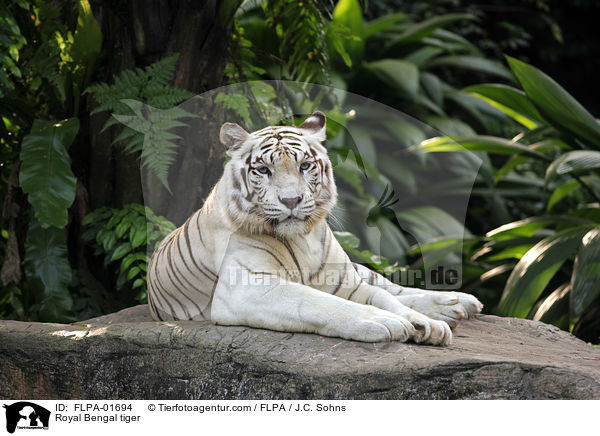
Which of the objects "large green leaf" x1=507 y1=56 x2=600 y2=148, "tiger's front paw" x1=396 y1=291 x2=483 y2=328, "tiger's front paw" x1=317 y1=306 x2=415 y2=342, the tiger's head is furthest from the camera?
"large green leaf" x1=507 y1=56 x2=600 y2=148

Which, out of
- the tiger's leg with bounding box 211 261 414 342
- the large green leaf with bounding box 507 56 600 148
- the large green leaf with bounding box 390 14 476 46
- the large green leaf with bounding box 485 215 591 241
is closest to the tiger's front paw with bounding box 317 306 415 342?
the tiger's leg with bounding box 211 261 414 342

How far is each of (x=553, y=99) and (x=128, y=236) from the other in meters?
2.50

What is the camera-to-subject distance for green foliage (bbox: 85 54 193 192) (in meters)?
2.59

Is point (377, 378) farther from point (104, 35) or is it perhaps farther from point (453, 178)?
point (104, 35)

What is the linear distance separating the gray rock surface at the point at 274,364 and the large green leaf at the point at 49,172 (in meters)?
0.57

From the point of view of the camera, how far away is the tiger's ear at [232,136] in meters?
2.01

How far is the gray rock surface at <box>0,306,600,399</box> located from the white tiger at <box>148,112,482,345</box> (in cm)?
6

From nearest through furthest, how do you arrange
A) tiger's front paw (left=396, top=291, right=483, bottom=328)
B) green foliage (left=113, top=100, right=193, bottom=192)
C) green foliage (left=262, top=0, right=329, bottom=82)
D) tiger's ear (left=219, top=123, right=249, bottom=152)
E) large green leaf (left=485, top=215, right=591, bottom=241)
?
tiger's ear (left=219, top=123, right=249, bottom=152)
tiger's front paw (left=396, top=291, right=483, bottom=328)
green foliage (left=113, top=100, right=193, bottom=192)
green foliage (left=262, top=0, right=329, bottom=82)
large green leaf (left=485, top=215, right=591, bottom=241)

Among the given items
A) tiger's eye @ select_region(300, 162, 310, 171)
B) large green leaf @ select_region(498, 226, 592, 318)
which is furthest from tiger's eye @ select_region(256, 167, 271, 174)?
large green leaf @ select_region(498, 226, 592, 318)

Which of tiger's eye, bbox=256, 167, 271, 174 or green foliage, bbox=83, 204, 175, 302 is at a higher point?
tiger's eye, bbox=256, 167, 271, 174

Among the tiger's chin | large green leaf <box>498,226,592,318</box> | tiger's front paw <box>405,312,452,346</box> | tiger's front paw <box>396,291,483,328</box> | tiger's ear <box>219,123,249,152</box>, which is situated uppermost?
tiger's ear <box>219,123,249,152</box>

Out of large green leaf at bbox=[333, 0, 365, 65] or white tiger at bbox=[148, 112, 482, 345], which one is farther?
large green leaf at bbox=[333, 0, 365, 65]

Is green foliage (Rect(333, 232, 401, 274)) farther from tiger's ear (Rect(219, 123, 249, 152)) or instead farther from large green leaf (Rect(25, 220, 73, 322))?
large green leaf (Rect(25, 220, 73, 322))

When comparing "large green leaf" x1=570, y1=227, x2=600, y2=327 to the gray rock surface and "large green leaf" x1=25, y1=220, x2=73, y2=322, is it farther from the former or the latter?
"large green leaf" x1=25, y1=220, x2=73, y2=322
